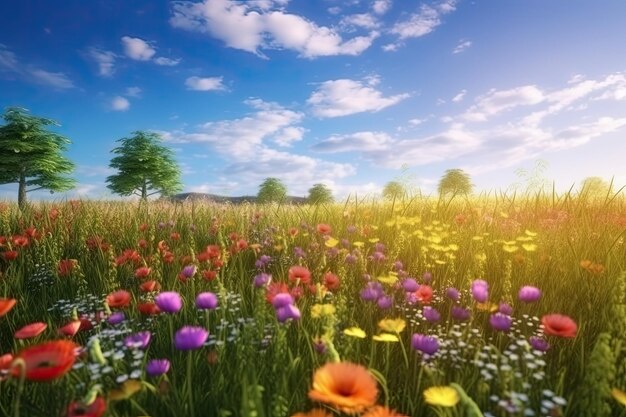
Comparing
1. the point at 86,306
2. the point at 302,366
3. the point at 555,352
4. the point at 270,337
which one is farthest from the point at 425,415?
the point at 86,306

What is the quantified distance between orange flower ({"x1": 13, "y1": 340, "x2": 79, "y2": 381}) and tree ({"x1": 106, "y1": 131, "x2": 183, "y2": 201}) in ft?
170

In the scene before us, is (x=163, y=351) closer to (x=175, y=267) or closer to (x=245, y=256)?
(x=175, y=267)

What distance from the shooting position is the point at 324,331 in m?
2.38

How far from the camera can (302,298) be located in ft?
9.60

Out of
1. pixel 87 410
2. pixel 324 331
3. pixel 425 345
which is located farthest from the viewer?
pixel 324 331

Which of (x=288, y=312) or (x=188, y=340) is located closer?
(x=188, y=340)

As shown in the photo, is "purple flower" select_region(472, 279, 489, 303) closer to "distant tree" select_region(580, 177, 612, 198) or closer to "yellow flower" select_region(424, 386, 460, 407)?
"yellow flower" select_region(424, 386, 460, 407)

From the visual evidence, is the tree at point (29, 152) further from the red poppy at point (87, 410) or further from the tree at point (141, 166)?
the red poppy at point (87, 410)

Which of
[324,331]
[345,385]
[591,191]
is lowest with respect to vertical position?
[324,331]

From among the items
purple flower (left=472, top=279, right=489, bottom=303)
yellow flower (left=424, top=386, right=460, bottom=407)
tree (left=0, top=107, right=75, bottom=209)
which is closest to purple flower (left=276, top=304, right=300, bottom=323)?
yellow flower (left=424, top=386, right=460, bottom=407)

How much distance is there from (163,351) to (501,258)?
321cm

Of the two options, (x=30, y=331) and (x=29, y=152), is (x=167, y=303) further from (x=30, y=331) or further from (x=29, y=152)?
(x=29, y=152)

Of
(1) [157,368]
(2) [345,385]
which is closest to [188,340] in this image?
(1) [157,368]

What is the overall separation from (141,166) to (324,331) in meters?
52.5
